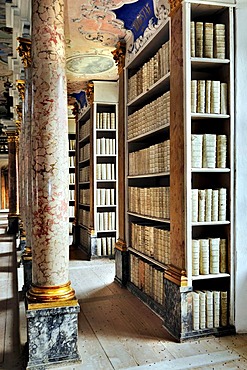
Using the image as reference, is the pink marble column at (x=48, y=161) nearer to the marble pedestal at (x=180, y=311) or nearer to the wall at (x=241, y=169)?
the marble pedestal at (x=180, y=311)

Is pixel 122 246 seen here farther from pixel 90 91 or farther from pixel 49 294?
pixel 90 91

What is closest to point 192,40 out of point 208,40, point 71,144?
point 208,40

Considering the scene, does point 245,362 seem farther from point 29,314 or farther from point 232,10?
point 232,10

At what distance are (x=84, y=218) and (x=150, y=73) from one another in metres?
5.23

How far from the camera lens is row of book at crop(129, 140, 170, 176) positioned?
4.55 m

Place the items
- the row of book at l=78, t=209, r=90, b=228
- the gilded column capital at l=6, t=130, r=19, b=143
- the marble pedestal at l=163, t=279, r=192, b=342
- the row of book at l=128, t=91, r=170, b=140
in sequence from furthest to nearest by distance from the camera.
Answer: the gilded column capital at l=6, t=130, r=19, b=143 → the row of book at l=78, t=209, r=90, b=228 → the row of book at l=128, t=91, r=170, b=140 → the marble pedestal at l=163, t=279, r=192, b=342

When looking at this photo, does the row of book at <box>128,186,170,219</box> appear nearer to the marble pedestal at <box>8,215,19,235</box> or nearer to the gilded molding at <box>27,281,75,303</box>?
the gilded molding at <box>27,281,75,303</box>

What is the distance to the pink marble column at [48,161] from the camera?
11.5 feet

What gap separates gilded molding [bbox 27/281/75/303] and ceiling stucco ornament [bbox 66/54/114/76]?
15.5ft

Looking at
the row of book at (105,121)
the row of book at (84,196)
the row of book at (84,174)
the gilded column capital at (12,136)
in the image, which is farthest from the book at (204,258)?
the gilded column capital at (12,136)

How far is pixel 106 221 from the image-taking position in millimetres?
8555

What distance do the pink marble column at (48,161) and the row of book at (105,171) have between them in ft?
16.7

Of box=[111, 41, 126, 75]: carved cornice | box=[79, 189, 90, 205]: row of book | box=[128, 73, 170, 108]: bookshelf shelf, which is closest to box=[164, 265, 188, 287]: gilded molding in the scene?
box=[128, 73, 170, 108]: bookshelf shelf

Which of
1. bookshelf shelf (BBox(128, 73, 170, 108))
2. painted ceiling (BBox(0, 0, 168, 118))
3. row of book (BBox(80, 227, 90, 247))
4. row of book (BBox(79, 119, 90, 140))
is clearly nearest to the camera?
bookshelf shelf (BBox(128, 73, 170, 108))
